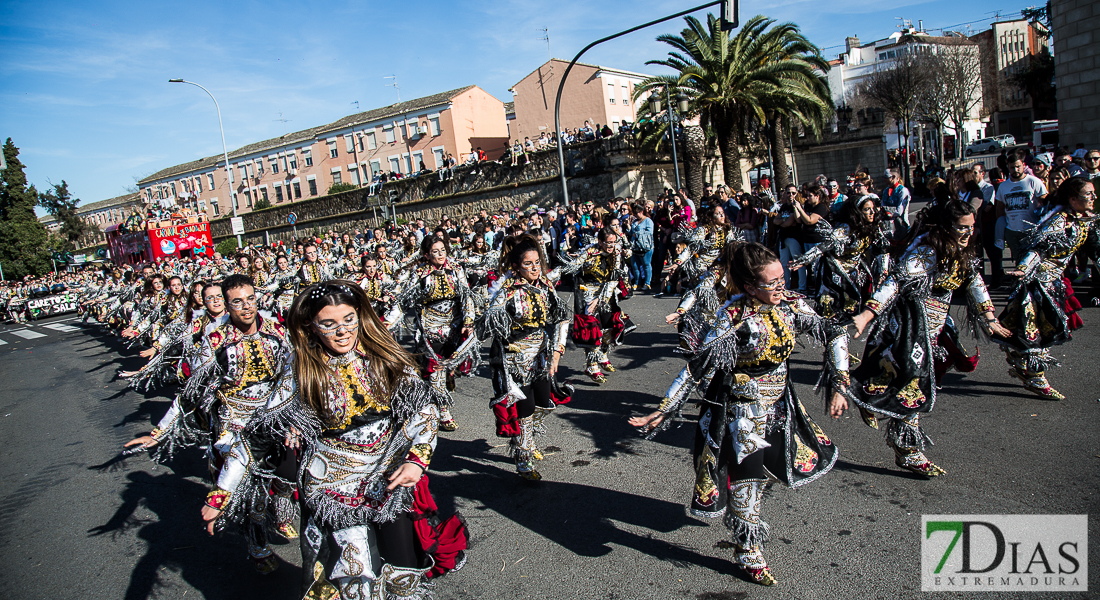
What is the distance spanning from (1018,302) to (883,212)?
233 cm

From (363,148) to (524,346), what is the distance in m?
50.1

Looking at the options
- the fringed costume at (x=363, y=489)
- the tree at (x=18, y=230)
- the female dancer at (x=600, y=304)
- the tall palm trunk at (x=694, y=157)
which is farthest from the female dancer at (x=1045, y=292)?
the tree at (x=18, y=230)

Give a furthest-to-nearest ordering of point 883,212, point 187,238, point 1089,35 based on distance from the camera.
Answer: point 187,238 < point 1089,35 < point 883,212

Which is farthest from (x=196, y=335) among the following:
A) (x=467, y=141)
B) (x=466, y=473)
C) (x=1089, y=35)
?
(x=467, y=141)

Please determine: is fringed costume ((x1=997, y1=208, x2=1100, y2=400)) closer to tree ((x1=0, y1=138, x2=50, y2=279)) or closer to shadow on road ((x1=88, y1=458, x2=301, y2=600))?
shadow on road ((x1=88, y1=458, x2=301, y2=600))

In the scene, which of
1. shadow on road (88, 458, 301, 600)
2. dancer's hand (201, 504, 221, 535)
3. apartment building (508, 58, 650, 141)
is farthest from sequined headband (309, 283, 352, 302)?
apartment building (508, 58, 650, 141)

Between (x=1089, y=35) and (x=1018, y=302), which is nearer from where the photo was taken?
(x=1018, y=302)

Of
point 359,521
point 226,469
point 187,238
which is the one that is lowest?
A: point 359,521

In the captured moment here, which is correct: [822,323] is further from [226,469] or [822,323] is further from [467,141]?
[467,141]

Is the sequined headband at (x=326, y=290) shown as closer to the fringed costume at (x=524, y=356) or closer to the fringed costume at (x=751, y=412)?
the fringed costume at (x=751, y=412)

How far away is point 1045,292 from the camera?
5395mm

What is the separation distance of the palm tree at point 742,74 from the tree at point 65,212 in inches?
2836

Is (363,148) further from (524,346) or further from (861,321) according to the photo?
(861,321)

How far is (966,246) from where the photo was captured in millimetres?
4449
